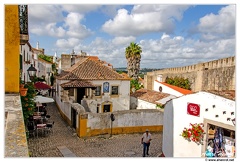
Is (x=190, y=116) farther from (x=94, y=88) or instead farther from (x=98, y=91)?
(x=98, y=91)

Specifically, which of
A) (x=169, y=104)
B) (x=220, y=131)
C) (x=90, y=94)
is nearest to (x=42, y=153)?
(x=169, y=104)

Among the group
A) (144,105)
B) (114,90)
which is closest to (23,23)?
(114,90)

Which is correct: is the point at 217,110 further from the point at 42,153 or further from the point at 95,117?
the point at 95,117

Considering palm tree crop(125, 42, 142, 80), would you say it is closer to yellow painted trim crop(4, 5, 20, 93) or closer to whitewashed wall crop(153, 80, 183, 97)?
whitewashed wall crop(153, 80, 183, 97)

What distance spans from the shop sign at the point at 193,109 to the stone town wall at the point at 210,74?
16.4 meters

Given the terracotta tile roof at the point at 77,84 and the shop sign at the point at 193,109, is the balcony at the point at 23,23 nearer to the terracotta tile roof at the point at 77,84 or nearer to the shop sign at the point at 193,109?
the shop sign at the point at 193,109

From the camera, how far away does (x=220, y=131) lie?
7027mm

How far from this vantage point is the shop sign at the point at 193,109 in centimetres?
743

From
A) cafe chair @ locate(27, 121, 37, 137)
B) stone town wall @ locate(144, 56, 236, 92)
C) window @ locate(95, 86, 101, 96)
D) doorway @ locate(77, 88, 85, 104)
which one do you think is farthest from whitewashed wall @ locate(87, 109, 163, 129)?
stone town wall @ locate(144, 56, 236, 92)

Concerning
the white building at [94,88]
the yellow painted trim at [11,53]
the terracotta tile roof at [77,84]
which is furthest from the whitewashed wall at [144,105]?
the yellow painted trim at [11,53]

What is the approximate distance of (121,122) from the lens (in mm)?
15625

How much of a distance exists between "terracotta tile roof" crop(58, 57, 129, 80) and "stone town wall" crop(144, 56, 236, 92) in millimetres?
10042

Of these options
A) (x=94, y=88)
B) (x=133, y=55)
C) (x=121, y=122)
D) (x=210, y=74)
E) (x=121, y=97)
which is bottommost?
(x=121, y=122)

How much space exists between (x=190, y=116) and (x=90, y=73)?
16759 millimetres
